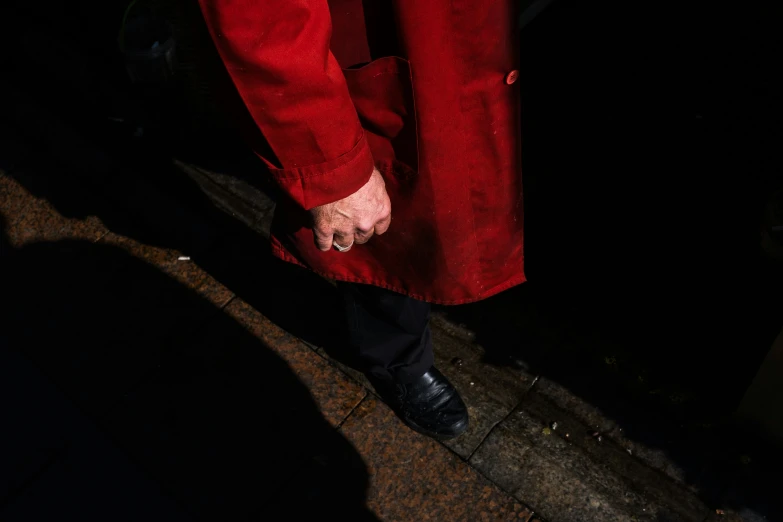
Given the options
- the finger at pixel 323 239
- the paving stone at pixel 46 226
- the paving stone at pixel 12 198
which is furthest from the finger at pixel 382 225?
the paving stone at pixel 12 198

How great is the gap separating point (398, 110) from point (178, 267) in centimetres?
230

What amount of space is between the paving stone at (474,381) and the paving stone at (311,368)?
0.44 meters

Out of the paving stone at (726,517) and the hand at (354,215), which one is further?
the paving stone at (726,517)

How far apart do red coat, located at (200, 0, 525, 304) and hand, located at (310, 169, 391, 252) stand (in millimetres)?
68

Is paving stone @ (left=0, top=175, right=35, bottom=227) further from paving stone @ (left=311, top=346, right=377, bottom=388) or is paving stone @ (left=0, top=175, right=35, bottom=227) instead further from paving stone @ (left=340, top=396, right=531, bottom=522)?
paving stone @ (left=340, top=396, right=531, bottom=522)

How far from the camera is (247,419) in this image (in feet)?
10.4

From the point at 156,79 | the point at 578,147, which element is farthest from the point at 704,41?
the point at 156,79

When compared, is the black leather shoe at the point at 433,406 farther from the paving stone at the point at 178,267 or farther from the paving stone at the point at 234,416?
the paving stone at the point at 178,267

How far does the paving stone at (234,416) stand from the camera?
2979 millimetres

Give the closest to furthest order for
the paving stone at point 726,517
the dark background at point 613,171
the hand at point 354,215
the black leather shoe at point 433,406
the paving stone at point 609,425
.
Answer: the hand at point 354,215
the paving stone at point 726,517
the paving stone at point 609,425
the black leather shoe at point 433,406
the dark background at point 613,171

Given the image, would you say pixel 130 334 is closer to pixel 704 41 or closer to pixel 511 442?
pixel 511 442

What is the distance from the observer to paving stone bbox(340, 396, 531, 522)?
2.78 meters

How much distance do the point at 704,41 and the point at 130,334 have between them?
404cm

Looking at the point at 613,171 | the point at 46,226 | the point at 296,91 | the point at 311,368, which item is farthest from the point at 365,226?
the point at 46,226
